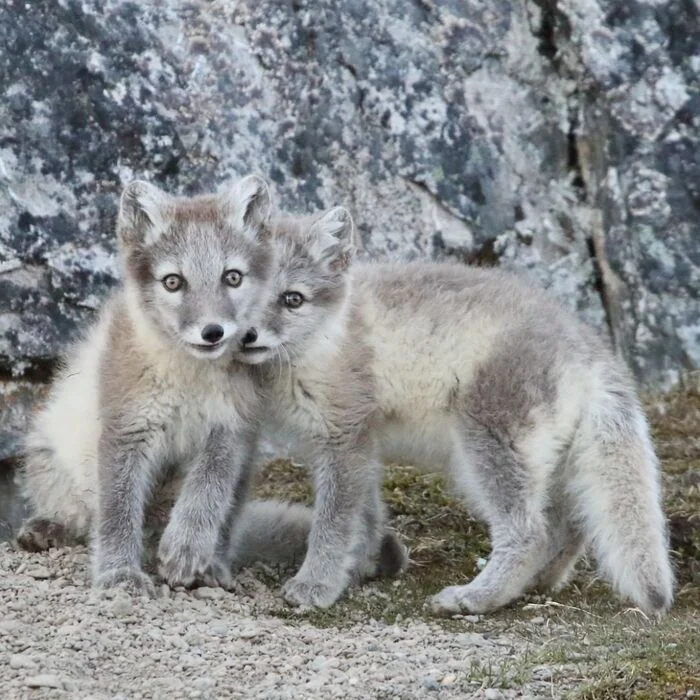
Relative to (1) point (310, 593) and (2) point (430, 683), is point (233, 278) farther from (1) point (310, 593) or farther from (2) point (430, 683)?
(2) point (430, 683)

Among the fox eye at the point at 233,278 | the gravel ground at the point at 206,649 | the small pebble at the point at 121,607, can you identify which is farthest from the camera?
the fox eye at the point at 233,278

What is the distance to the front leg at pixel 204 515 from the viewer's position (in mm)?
4855

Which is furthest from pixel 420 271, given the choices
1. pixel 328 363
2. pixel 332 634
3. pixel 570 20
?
pixel 570 20

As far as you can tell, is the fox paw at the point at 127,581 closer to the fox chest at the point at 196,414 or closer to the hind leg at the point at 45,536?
the fox chest at the point at 196,414

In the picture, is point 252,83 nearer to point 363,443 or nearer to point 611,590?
point 363,443

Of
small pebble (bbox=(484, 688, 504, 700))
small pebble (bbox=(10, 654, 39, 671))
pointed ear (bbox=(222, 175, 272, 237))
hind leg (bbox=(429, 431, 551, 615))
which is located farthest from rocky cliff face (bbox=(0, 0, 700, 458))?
small pebble (bbox=(484, 688, 504, 700))

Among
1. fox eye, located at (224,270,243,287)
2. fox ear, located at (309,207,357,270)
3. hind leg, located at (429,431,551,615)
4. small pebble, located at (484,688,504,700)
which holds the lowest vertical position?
small pebble, located at (484,688,504,700)

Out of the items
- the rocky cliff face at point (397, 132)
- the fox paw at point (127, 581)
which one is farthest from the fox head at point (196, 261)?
the rocky cliff face at point (397, 132)

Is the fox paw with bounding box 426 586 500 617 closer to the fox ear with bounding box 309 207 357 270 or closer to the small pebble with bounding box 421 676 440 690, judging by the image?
the small pebble with bounding box 421 676 440 690

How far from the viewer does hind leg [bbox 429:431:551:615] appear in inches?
195

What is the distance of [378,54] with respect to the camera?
6.88 m

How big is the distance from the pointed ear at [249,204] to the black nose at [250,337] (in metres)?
0.39

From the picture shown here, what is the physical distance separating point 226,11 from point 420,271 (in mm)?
2068

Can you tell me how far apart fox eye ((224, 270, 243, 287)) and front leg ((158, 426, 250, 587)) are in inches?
23.4
